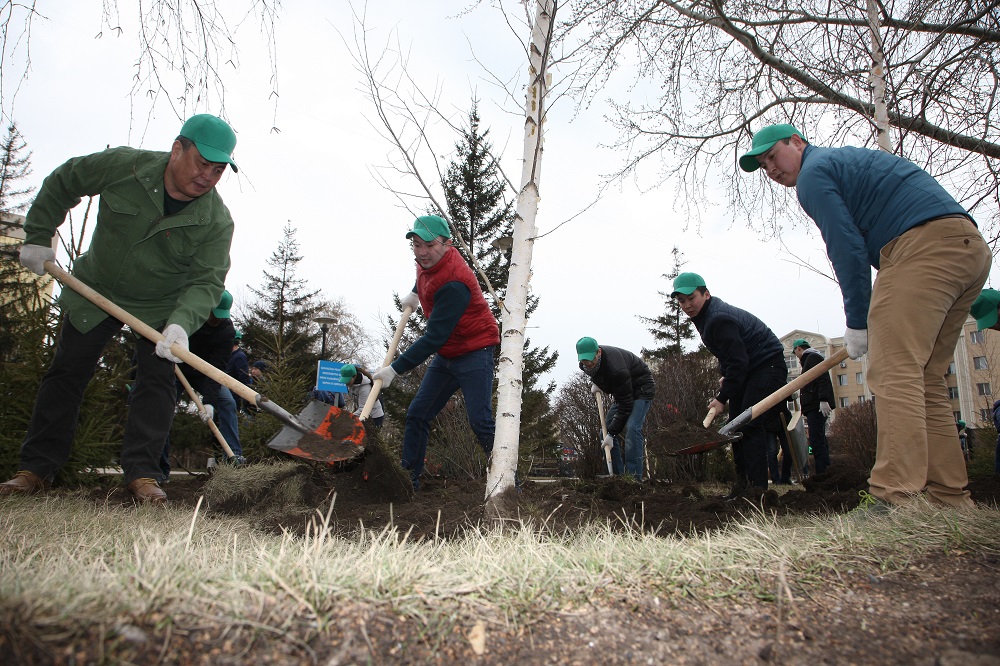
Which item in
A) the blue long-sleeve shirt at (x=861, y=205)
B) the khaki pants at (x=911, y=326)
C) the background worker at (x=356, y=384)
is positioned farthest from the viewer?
the background worker at (x=356, y=384)

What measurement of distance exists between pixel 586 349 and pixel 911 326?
A: 13.6 ft

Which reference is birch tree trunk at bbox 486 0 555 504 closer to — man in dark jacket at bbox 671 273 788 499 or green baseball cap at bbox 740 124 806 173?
green baseball cap at bbox 740 124 806 173

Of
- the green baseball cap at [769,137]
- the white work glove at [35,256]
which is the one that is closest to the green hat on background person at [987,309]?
the green baseball cap at [769,137]

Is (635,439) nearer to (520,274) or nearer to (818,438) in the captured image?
(818,438)

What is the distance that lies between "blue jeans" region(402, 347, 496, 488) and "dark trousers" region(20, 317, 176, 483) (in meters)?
1.65

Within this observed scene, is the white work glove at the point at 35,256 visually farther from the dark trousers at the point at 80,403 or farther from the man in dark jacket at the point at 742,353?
the man in dark jacket at the point at 742,353

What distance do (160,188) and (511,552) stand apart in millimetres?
2904

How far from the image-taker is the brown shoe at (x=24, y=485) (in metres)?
3.10

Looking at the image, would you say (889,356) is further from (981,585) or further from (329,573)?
(329,573)

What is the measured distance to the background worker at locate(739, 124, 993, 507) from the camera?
2.41m

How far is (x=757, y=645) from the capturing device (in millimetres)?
1253

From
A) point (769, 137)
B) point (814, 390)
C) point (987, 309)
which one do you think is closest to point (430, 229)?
point (769, 137)

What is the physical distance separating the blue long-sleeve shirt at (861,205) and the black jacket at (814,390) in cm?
447

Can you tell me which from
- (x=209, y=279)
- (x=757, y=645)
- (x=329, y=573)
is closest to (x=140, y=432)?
(x=209, y=279)
